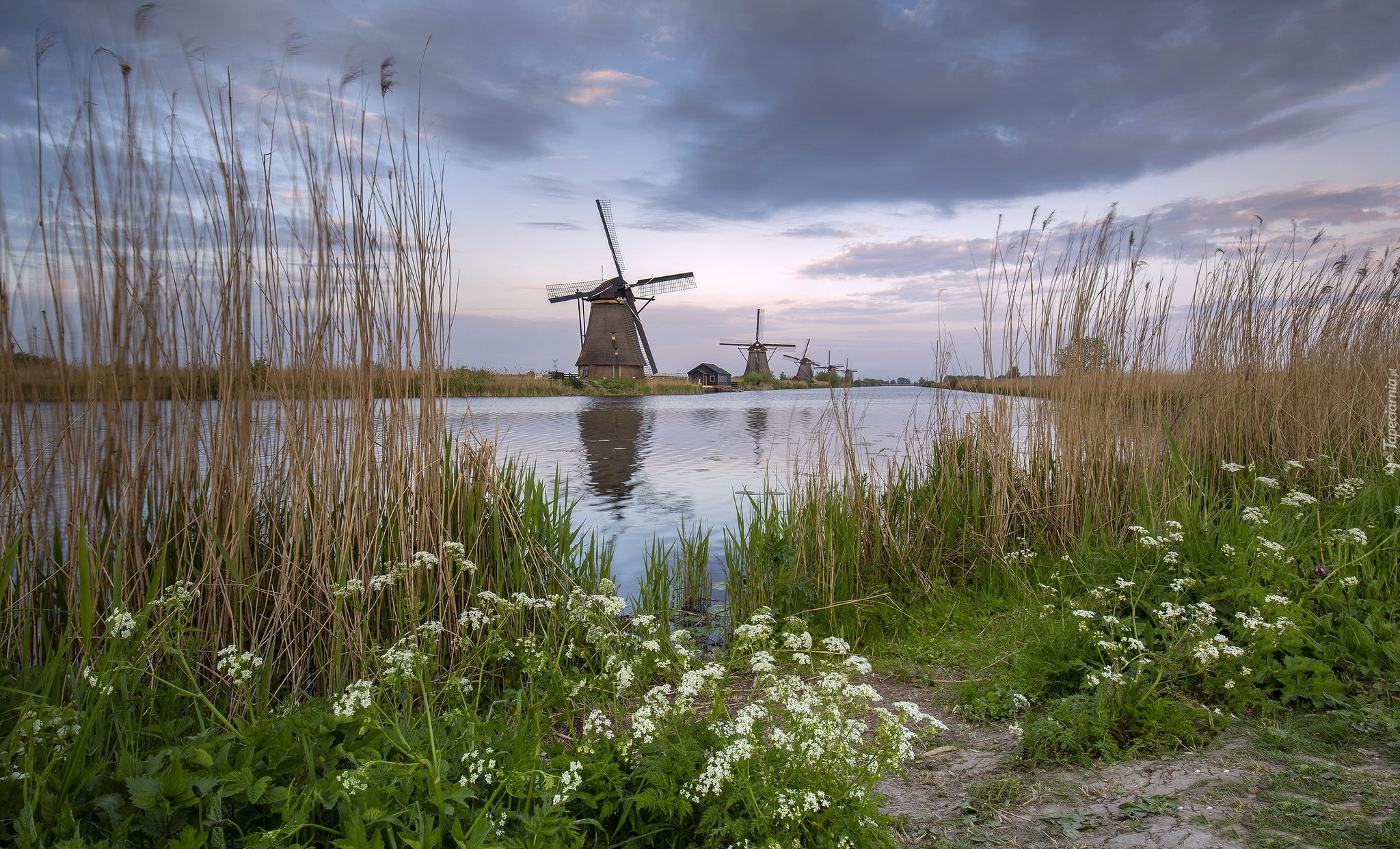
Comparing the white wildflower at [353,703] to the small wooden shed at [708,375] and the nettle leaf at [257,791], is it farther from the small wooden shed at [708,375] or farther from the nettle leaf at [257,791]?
the small wooden shed at [708,375]

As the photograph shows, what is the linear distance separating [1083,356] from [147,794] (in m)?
5.07

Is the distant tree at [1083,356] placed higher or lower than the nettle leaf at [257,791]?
higher

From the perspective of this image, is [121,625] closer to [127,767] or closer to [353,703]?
[127,767]

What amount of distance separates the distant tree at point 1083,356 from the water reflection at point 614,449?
163 inches

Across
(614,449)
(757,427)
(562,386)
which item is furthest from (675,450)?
(562,386)

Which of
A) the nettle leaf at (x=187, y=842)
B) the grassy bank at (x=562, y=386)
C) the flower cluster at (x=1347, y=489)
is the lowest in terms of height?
the nettle leaf at (x=187, y=842)

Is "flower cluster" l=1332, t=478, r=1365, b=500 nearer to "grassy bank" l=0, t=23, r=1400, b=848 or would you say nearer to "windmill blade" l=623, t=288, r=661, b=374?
"grassy bank" l=0, t=23, r=1400, b=848

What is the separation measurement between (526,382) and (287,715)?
1111 inches

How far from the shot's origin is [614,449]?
38.1 feet

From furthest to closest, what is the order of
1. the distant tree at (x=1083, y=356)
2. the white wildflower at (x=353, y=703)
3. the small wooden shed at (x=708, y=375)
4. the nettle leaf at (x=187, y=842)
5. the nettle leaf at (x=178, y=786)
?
the small wooden shed at (x=708, y=375) < the distant tree at (x=1083, y=356) < the white wildflower at (x=353, y=703) < the nettle leaf at (x=178, y=786) < the nettle leaf at (x=187, y=842)

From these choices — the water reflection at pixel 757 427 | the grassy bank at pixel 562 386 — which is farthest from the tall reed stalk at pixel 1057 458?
the grassy bank at pixel 562 386

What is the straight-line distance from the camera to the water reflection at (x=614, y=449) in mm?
8109

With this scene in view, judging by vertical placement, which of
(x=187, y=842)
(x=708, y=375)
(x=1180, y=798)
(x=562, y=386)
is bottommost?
(x=1180, y=798)

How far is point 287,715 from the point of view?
6.10ft
